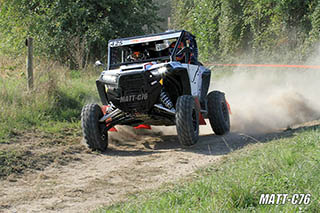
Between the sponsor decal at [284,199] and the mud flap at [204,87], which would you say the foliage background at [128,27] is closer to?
the mud flap at [204,87]

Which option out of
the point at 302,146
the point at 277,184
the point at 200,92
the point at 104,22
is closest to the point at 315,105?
the point at 200,92

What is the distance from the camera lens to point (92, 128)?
7.64 m

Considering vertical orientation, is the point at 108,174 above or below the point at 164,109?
below

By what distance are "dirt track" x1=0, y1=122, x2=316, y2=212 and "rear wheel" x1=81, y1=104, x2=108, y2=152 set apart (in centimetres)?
19

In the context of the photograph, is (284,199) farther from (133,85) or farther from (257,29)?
(257,29)

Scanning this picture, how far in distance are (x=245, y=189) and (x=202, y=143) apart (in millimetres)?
4044

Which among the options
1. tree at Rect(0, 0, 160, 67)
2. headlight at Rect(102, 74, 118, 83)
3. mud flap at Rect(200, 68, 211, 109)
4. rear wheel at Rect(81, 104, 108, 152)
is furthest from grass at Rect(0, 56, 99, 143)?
tree at Rect(0, 0, 160, 67)

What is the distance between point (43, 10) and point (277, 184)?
640 inches

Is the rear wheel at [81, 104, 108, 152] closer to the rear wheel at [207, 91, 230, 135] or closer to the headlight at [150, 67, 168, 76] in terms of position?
the headlight at [150, 67, 168, 76]

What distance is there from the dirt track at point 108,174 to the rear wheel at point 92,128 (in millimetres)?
195

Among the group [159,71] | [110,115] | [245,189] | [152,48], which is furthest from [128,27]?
[245,189]

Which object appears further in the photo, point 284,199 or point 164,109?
point 164,109

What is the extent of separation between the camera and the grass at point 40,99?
9.07 meters

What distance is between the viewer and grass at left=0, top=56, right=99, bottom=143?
9.07 m
